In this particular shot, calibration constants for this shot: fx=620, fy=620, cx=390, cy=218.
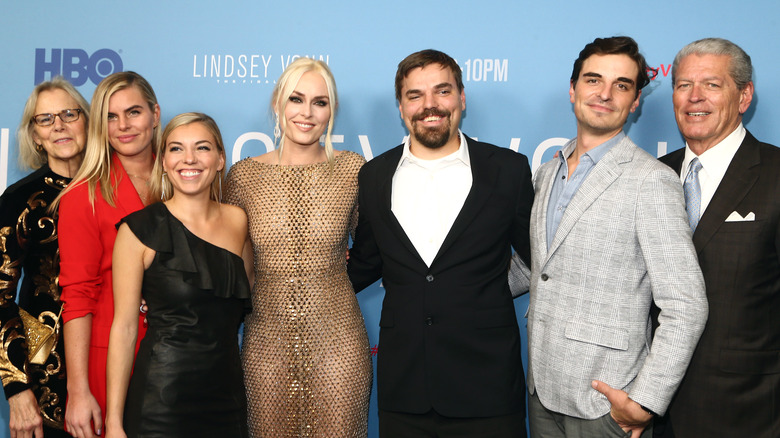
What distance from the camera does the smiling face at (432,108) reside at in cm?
235

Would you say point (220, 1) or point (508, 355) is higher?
point (220, 1)

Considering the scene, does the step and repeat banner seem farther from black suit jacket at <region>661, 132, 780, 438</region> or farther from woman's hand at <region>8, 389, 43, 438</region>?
woman's hand at <region>8, 389, 43, 438</region>

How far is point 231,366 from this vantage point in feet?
7.31

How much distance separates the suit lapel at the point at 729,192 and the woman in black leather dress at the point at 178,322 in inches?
63.9

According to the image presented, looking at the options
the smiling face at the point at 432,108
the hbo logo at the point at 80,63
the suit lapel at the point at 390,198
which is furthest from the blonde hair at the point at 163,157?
the hbo logo at the point at 80,63

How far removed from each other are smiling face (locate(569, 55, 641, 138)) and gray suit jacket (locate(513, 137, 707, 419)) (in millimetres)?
101

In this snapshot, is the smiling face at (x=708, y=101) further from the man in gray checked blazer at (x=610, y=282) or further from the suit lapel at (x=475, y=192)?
the suit lapel at (x=475, y=192)

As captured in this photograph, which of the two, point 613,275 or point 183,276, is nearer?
point 613,275

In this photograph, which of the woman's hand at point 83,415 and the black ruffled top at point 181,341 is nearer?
the black ruffled top at point 181,341

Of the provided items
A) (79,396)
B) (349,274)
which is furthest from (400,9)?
(79,396)

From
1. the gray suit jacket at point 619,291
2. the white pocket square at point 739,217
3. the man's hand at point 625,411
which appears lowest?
the man's hand at point 625,411

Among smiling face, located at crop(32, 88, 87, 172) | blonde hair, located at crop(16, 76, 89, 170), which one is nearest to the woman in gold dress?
smiling face, located at crop(32, 88, 87, 172)

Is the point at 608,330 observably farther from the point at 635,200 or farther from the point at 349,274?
the point at 349,274

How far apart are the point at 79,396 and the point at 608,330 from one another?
1.86m
